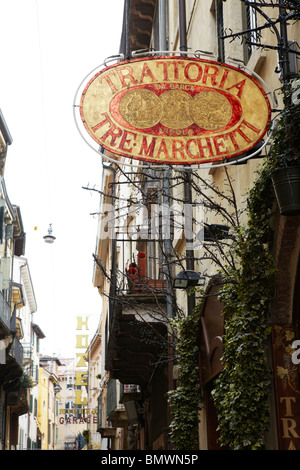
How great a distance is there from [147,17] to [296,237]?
1642cm

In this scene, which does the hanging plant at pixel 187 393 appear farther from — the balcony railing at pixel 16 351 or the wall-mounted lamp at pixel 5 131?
the balcony railing at pixel 16 351

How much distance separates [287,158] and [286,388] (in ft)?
7.58

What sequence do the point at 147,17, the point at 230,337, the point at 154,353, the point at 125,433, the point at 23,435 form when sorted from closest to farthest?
the point at 230,337, the point at 154,353, the point at 147,17, the point at 125,433, the point at 23,435

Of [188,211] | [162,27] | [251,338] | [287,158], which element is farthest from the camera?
[162,27]

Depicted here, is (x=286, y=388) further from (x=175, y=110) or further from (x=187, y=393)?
(x=187, y=393)

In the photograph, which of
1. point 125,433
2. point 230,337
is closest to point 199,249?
point 230,337

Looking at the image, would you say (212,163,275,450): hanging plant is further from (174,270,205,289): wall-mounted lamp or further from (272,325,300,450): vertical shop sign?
(174,270,205,289): wall-mounted lamp

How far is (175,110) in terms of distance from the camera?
7082 millimetres

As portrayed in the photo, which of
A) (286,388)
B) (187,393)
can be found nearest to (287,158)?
(286,388)

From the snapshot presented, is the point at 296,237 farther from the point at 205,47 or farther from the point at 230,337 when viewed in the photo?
the point at 205,47

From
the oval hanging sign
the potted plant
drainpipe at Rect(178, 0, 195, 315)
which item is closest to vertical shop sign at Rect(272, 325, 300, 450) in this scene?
the potted plant

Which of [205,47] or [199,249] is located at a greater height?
[205,47]

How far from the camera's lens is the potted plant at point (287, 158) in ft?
19.8

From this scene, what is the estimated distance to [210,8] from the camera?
38.8 feet
